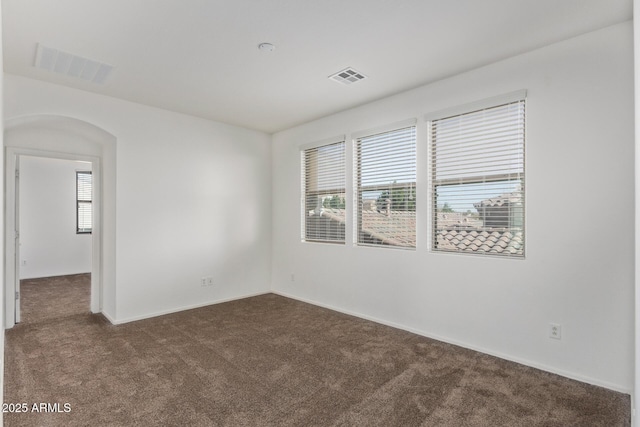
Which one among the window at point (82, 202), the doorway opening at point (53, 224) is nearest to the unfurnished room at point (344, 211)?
the doorway opening at point (53, 224)

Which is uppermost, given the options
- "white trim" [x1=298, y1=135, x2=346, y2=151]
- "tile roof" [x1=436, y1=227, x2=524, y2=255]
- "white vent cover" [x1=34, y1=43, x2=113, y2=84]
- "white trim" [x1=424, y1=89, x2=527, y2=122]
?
"white vent cover" [x1=34, y1=43, x2=113, y2=84]

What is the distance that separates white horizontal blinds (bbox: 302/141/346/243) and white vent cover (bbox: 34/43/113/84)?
267 centimetres

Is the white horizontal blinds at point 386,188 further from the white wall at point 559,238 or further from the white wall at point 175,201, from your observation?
the white wall at point 175,201

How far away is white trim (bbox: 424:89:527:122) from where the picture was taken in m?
3.06

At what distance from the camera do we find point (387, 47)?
9.52 feet

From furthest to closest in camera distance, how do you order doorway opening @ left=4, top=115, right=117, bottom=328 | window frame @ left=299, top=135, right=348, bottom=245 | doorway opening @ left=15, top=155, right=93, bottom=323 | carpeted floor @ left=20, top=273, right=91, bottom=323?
doorway opening @ left=15, top=155, right=93, bottom=323, window frame @ left=299, top=135, right=348, bottom=245, carpeted floor @ left=20, top=273, right=91, bottom=323, doorway opening @ left=4, top=115, right=117, bottom=328

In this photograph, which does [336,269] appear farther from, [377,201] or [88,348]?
[88,348]

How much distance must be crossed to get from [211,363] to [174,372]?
0.99ft

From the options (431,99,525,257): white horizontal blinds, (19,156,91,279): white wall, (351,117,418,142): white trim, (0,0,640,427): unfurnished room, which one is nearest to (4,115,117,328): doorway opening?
(0,0,640,427): unfurnished room

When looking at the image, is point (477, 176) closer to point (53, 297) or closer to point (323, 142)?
point (323, 142)

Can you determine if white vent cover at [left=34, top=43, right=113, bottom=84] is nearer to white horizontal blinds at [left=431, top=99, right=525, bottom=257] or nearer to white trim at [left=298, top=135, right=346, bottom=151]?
white trim at [left=298, top=135, right=346, bottom=151]

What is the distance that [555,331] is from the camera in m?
2.87

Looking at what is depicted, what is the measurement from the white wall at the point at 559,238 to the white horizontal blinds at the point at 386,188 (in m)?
0.16

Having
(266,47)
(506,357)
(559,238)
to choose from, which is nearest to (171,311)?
(266,47)
